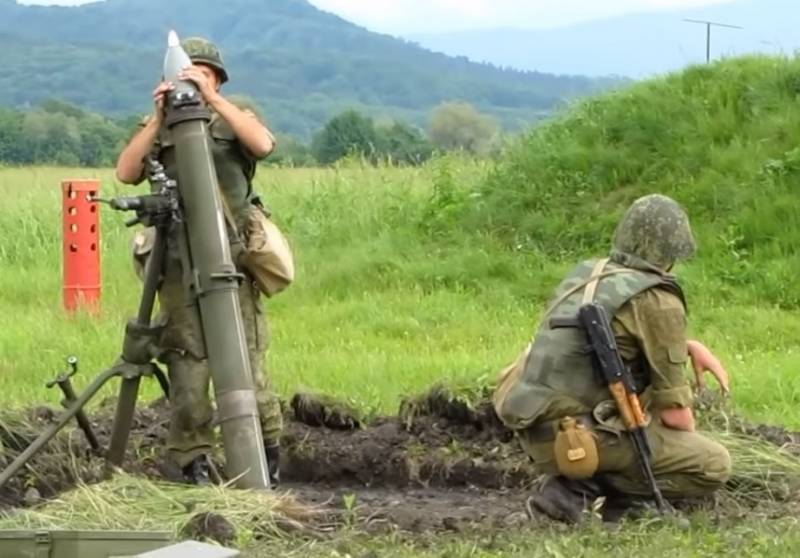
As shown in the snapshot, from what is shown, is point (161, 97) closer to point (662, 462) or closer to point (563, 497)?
Result: point (563, 497)

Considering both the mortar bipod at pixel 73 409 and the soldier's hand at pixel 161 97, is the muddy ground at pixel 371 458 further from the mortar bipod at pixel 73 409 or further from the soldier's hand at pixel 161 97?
the soldier's hand at pixel 161 97

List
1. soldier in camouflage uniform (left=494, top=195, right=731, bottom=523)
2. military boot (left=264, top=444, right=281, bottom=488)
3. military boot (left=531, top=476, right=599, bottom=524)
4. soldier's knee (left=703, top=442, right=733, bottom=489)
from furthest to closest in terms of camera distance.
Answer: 1. military boot (left=264, top=444, right=281, bottom=488)
2. soldier's knee (left=703, top=442, right=733, bottom=489)
3. military boot (left=531, top=476, right=599, bottom=524)
4. soldier in camouflage uniform (left=494, top=195, right=731, bottom=523)

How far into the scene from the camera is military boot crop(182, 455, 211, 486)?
6438 mm

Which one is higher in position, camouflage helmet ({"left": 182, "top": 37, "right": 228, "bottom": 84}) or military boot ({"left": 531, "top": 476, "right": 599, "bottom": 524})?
camouflage helmet ({"left": 182, "top": 37, "right": 228, "bottom": 84})

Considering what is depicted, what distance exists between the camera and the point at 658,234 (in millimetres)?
6004

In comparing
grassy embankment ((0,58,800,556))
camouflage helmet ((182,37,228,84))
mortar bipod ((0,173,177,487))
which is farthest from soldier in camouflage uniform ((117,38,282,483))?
grassy embankment ((0,58,800,556))

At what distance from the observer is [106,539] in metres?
Answer: 4.55

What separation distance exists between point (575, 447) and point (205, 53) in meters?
1.92

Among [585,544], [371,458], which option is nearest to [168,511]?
[585,544]

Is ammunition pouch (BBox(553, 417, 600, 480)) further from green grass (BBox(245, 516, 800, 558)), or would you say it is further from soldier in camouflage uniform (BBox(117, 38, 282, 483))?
soldier in camouflage uniform (BBox(117, 38, 282, 483))

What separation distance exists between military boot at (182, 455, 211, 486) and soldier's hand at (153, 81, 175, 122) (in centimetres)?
126

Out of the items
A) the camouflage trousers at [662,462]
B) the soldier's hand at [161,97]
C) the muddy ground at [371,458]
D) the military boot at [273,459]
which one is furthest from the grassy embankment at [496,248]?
the soldier's hand at [161,97]

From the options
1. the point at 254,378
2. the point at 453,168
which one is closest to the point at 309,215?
the point at 453,168

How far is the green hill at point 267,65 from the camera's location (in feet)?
195
